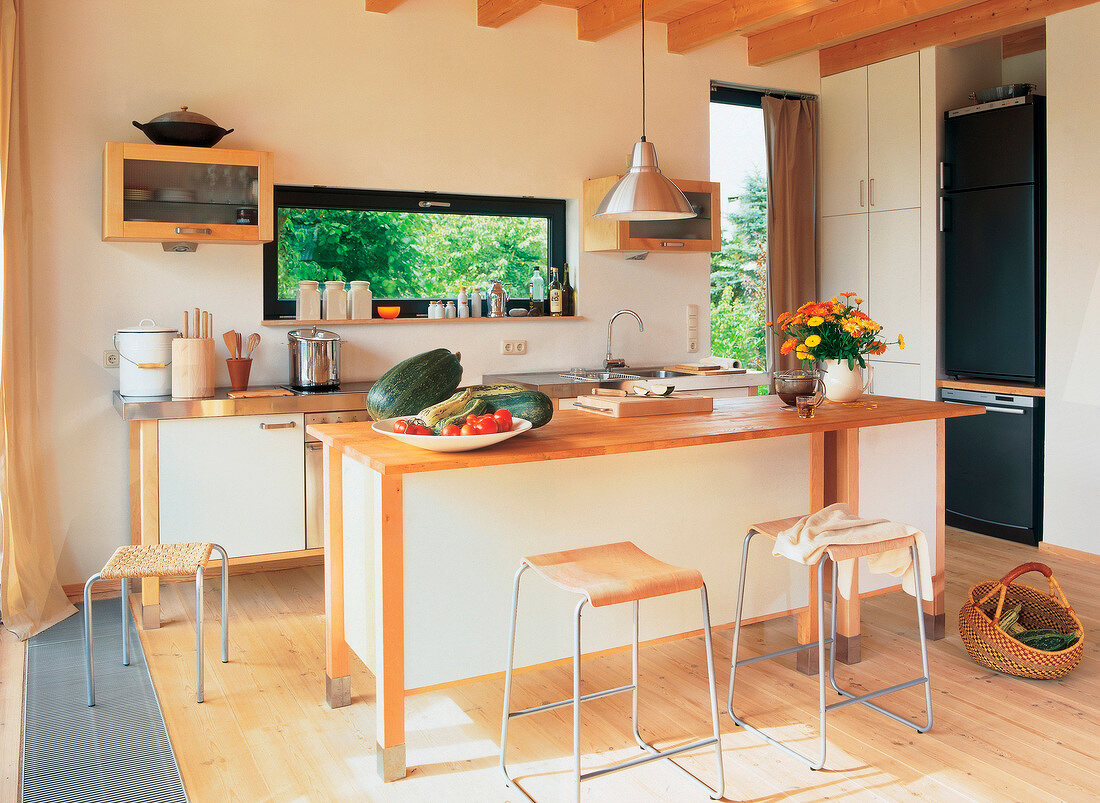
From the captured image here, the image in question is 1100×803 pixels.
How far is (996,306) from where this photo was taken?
5199mm

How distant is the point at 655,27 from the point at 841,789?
14.1 ft

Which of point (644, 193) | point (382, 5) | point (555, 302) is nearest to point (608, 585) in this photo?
point (644, 193)

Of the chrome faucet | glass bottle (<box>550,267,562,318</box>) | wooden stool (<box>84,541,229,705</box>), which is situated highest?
glass bottle (<box>550,267,562,318</box>)

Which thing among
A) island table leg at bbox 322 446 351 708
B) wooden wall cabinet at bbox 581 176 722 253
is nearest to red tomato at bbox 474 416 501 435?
island table leg at bbox 322 446 351 708

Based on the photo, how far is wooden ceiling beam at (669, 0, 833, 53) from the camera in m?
4.73

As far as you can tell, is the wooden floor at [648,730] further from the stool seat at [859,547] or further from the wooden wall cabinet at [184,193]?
the wooden wall cabinet at [184,193]

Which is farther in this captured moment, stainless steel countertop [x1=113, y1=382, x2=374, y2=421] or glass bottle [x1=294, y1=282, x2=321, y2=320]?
glass bottle [x1=294, y1=282, x2=321, y2=320]

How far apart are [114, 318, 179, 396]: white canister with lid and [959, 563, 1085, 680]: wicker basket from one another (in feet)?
11.0

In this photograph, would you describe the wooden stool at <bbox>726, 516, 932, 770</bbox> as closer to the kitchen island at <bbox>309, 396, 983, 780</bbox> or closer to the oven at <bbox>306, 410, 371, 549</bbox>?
the kitchen island at <bbox>309, 396, 983, 780</bbox>

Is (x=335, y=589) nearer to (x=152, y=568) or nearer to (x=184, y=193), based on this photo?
(x=152, y=568)

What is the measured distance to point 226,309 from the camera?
15.0 feet

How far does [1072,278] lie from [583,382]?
8.00ft

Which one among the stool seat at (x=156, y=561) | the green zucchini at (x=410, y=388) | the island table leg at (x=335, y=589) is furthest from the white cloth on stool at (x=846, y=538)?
the stool seat at (x=156, y=561)

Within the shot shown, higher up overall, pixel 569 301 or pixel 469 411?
pixel 569 301
